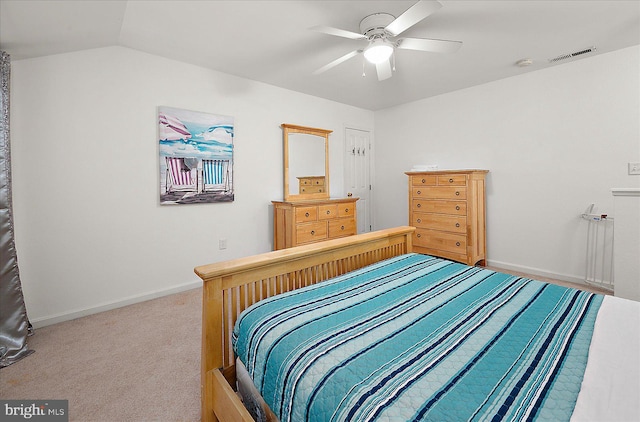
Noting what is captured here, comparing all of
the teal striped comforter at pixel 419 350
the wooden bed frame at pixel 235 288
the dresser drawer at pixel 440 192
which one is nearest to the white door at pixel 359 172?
the dresser drawer at pixel 440 192

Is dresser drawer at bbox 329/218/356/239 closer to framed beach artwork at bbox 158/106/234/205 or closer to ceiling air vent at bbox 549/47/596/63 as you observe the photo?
framed beach artwork at bbox 158/106/234/205

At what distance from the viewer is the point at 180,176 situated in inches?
118

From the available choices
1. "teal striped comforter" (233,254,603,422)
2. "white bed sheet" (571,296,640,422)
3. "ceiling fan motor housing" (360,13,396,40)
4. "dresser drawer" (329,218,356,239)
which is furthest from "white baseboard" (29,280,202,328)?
"white bed sheet" (571,296,640,422)

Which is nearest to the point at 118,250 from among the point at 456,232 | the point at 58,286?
the point at 58,286

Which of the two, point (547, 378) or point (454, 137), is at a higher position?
point (454, 137)

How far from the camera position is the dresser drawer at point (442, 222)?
11.6 ft

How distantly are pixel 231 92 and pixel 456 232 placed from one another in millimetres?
3238

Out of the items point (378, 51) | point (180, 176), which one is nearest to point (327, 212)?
point (180, 176)

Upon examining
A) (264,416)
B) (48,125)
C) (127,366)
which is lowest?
(127,366)

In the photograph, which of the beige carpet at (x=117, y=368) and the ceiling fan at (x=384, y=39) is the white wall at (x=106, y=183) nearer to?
the beige carpet at (x=117, y=368)

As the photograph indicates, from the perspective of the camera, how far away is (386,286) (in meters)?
1.49

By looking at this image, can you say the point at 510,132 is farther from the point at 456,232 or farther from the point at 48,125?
the point at 48,125

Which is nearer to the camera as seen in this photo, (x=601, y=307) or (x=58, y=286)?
(x=601, y=307)

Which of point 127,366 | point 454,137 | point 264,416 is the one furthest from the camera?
point 454,137
